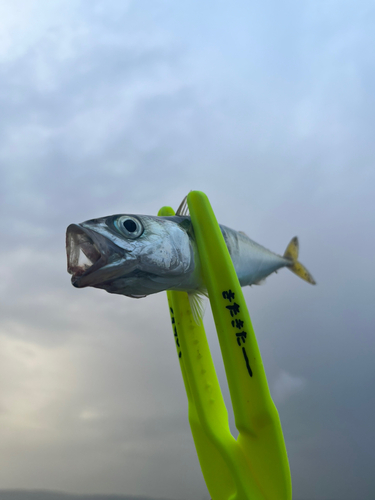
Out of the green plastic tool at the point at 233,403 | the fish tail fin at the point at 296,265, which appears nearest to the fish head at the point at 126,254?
the green plastic tool at the point at 233,403

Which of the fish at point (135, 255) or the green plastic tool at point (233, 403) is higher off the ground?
the fish at point (135, 255)

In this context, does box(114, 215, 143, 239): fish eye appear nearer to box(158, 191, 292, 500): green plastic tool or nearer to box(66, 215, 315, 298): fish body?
box(66, 215, 315, 298): fish body

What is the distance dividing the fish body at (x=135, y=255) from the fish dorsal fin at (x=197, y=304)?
6cm

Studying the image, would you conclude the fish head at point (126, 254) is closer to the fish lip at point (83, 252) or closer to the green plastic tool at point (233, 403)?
the fish lip at point (83, 252)

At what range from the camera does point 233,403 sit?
518cm

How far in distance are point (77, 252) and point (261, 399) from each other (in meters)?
2.98

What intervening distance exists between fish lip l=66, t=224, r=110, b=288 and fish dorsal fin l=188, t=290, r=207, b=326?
1.81 metres

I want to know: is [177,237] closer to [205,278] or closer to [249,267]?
[205,278]

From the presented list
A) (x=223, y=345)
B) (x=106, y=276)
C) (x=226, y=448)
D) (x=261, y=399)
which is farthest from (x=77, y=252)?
(x=226, y=448)

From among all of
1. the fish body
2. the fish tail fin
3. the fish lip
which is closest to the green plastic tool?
the fish body

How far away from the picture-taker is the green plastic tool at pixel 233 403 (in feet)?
16.7

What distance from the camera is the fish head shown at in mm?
4488

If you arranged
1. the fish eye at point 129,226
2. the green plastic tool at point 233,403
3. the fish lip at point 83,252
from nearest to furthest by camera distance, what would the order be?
the fish lip at point 83,252 → the fish eye at point 129,226 → the green plastic tool at point 233,403

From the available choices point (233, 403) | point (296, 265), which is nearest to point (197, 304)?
point (233, 403)
